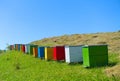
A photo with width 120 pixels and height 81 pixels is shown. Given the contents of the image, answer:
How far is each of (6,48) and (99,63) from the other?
68.6 meters

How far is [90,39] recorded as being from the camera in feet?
173

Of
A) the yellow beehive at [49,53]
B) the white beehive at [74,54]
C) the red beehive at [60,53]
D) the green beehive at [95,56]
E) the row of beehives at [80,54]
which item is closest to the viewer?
the green beehive at [95,56]

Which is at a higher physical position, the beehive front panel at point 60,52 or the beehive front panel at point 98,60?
the beehive front panel at point 60,52

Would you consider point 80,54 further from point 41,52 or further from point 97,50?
point 41,52

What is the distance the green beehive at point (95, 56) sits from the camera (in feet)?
77.5

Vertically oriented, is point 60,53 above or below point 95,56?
above

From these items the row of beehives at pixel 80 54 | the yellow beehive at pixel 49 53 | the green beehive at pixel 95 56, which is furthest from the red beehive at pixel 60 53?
the green beehive at pixel 95 56

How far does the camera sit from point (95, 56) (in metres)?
23.8

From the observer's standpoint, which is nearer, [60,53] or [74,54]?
[74,54]

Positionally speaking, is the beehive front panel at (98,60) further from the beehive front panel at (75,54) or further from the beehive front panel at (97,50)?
the beehive front panel at (75,54)

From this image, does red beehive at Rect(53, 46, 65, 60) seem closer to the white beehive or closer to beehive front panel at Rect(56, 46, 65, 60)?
beehive front panel at Rect(56, 46, 65, 60)

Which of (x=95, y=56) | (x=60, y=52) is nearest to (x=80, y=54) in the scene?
(x=60, y=52)

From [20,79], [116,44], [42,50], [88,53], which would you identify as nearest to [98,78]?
[88,53]

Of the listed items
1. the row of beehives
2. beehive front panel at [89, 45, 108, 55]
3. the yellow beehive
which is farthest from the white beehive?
the yellow beehive
